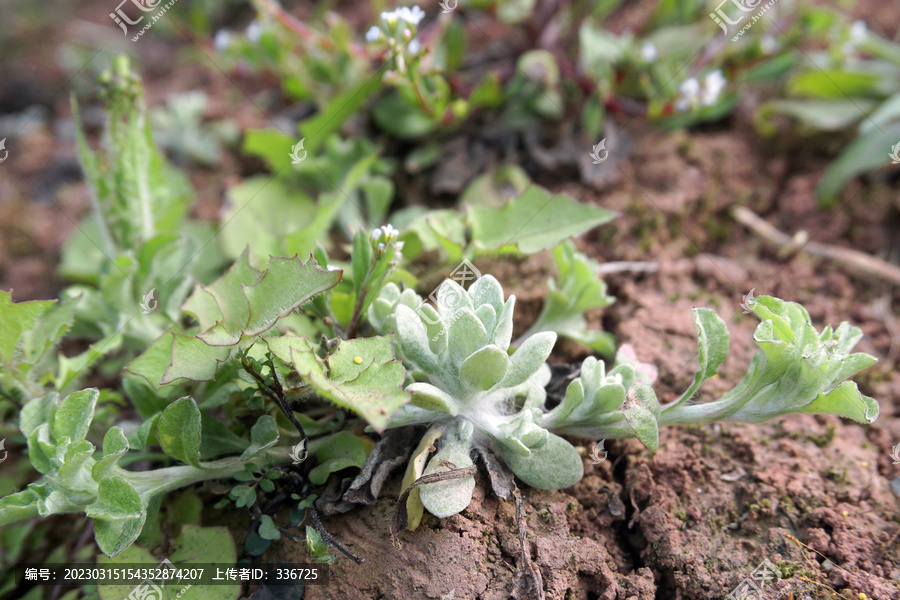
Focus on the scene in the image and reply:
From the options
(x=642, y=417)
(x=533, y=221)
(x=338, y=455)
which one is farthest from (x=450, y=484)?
(x=533, y=221)

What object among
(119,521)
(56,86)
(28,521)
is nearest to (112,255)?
(28,521)

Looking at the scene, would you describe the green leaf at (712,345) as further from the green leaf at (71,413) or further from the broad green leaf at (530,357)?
the green leaf at (71,413)

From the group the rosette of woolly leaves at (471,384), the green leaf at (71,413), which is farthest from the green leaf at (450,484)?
the green leaf at (71,413)

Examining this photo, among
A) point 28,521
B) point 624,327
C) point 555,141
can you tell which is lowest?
point 28,521

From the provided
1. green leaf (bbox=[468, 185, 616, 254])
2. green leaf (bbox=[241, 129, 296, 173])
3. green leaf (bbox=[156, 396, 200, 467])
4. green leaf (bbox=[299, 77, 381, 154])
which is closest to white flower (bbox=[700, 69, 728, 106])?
green leaf (bbox=[468, 185, 616, 254])

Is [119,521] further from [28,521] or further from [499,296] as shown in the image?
[499,296]

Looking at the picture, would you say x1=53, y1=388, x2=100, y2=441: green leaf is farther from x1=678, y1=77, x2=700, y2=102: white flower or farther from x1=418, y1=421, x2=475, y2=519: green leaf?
x1=678, y1=77, x2=700, y2=102: white flower
